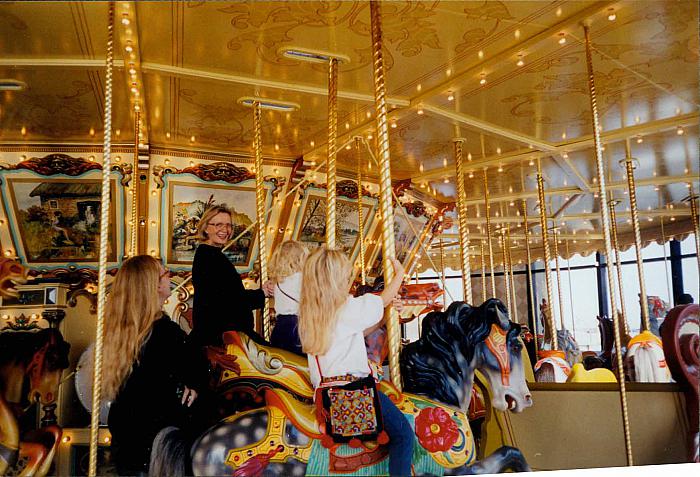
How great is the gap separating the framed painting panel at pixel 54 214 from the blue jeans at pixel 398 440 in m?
4.01

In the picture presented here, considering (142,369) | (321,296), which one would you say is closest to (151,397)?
(142,369)

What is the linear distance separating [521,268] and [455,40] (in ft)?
38.6

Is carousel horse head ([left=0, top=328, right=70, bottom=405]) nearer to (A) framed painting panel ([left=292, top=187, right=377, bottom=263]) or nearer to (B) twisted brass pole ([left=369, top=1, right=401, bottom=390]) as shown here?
(B) twisted brass pole ([left=369, top=1, right=401, bottom=390])

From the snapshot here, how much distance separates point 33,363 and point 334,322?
1.73m

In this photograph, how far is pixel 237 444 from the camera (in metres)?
2.43

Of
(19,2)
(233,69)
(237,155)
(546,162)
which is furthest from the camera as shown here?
(546,162)

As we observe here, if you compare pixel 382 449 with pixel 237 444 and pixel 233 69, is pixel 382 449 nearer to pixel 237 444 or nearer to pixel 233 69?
pixel 237 444

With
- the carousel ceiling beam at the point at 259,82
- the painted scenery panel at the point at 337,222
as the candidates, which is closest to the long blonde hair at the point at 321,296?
the carousel ceiling beam at the point at 259,82

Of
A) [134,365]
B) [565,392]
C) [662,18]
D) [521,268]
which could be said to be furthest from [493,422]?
[521,268]

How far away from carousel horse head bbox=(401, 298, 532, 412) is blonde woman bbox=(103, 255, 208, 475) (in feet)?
3.32

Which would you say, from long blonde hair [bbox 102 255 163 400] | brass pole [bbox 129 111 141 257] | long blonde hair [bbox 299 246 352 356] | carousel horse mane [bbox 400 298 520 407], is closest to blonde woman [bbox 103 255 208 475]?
long blonde hair [bbox 102 255 163 400]

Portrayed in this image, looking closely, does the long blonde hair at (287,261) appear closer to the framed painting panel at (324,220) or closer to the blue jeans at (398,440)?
the blue jeans at (398,440)

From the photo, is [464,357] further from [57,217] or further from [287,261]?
[57,217]

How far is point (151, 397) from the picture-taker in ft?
8.75
